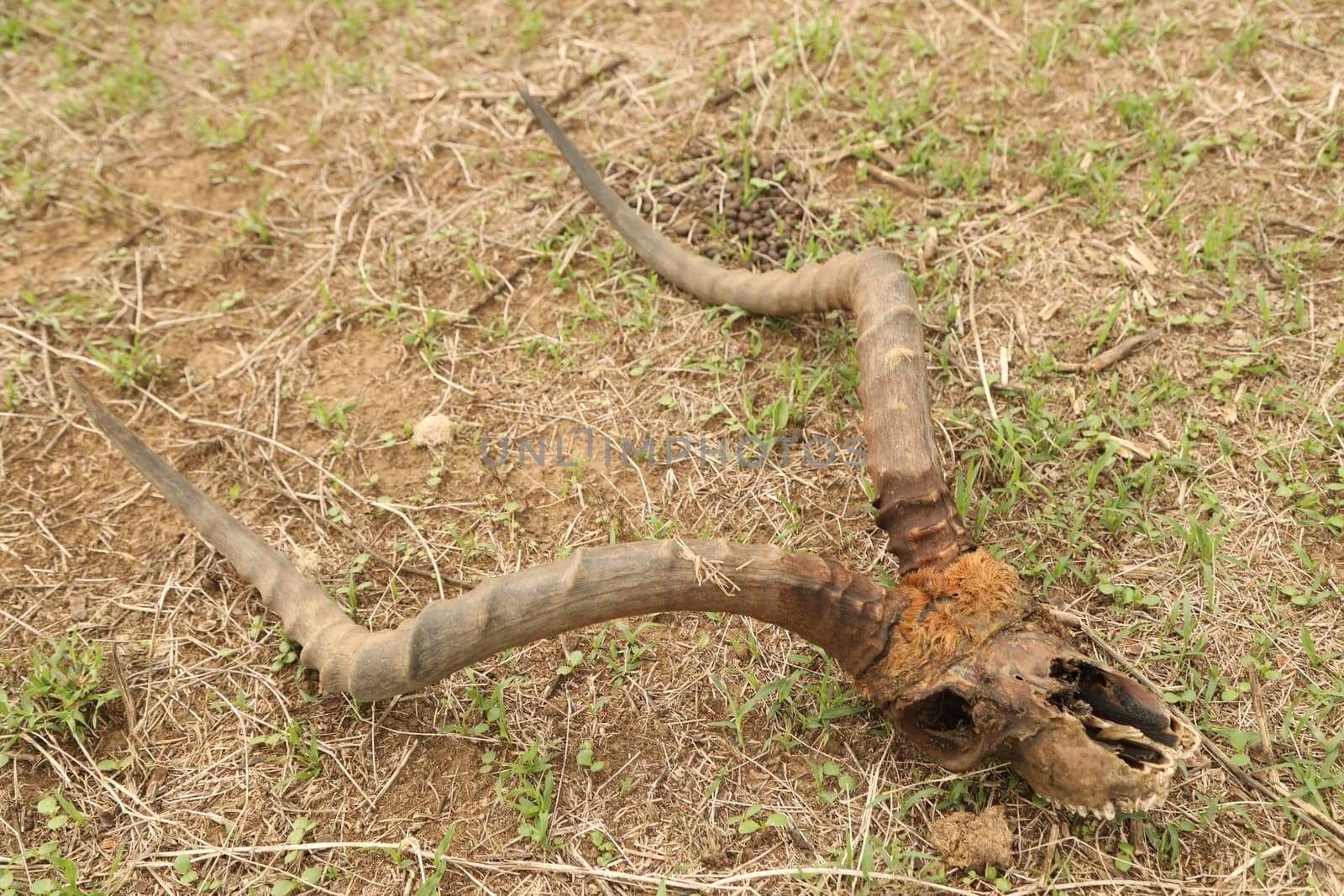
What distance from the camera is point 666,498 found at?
9.87 feet

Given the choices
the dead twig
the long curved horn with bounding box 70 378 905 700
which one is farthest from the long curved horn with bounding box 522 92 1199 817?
the dead twig

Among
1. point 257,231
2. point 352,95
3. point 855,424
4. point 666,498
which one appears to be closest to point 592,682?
point 666,498

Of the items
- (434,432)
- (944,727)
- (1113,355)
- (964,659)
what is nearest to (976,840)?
(944,727)

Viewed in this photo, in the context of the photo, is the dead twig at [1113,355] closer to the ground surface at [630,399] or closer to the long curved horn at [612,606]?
the ground surface at [630,399]

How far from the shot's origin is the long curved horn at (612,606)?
2139 millimetres

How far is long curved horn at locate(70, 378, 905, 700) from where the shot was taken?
84.2 inches

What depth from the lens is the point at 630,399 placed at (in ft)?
10.7

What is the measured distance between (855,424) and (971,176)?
1.24 m

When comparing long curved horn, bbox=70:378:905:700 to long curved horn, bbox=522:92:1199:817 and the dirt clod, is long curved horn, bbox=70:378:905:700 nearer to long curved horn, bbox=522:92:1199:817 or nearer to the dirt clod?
long curved horn, bbox=522:92:1199:817

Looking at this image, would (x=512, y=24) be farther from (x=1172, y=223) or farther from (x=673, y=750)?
(x=673, y=750)

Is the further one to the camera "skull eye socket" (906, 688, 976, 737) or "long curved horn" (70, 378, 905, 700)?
"skull eye socket" (906, 688, 976, 737)

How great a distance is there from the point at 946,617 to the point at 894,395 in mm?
602

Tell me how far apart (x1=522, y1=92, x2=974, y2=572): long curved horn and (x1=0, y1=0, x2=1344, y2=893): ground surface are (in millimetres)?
334

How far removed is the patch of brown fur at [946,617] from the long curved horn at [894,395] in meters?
0.08
